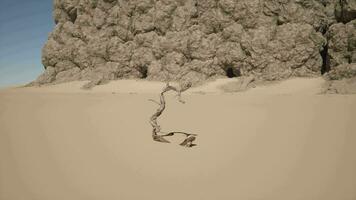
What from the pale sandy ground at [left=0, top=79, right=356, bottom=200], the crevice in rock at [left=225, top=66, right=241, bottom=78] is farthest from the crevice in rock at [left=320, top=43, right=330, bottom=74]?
the pale sandy ground at [left=0, top=79, right=356, bottom=200]

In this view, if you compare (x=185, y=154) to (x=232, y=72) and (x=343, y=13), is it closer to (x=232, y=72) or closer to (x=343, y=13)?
(x=232, y=72)

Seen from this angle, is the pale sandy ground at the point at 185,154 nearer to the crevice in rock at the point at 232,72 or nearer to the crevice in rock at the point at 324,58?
the crevice in rock at the point at 324,58

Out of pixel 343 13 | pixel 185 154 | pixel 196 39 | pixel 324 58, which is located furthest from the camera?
pixel 196 39

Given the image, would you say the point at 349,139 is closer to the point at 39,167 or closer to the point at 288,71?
the point at 39,167

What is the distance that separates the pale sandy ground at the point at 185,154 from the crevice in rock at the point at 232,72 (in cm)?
1289

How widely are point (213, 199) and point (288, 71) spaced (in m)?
16.9

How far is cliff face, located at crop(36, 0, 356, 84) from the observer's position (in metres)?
19.2

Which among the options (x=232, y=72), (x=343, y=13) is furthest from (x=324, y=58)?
(x=232, y=72)

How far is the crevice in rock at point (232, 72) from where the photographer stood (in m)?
20.7

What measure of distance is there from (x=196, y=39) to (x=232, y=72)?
3.23 m

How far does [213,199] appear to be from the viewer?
3.53 meters

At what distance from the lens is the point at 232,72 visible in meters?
21.4

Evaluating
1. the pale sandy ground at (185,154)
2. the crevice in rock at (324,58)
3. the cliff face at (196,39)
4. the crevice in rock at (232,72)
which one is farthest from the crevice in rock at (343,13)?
the pale sandy ground at (185,154)

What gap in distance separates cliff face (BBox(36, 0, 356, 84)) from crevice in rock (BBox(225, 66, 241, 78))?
0.22 feet
